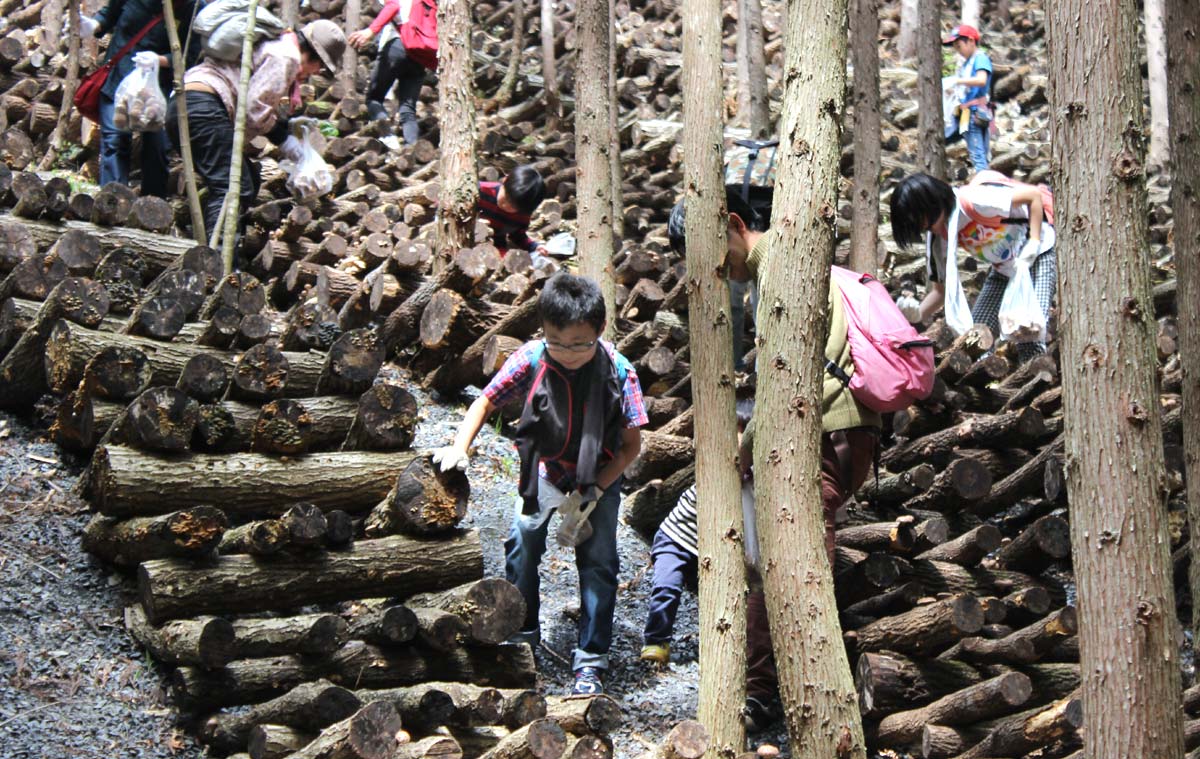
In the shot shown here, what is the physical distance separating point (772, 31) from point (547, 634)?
14604 mm

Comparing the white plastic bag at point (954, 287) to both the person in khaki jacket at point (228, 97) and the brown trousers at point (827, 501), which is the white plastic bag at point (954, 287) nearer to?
the brown trousers at point (827, 501)

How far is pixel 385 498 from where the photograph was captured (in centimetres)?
489

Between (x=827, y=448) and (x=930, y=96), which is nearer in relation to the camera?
(x=827, y=448)

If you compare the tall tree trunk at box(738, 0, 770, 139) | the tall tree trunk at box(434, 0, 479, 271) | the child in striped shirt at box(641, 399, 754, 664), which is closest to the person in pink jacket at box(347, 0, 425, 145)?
the tall tree trunk at box(738, 0, 770, 139)

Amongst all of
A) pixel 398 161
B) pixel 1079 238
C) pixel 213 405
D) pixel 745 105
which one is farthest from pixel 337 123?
pixel 1079 238

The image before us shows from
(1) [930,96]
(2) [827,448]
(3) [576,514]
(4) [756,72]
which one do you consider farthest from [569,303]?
(4) [756,72]

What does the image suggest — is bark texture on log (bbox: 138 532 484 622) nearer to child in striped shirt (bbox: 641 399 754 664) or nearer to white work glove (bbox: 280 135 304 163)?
child in striped shirt (bbox: 641 399 754 664)

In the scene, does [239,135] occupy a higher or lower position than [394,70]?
lower

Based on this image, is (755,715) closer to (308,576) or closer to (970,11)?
(308,576)

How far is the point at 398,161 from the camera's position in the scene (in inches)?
426

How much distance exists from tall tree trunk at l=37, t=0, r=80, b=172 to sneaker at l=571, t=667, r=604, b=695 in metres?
7.24

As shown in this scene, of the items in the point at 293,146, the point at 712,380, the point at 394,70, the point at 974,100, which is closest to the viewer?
the point at 712,380

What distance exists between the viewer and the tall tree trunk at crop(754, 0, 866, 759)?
12.6 ft

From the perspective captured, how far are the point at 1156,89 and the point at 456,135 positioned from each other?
9992mm
